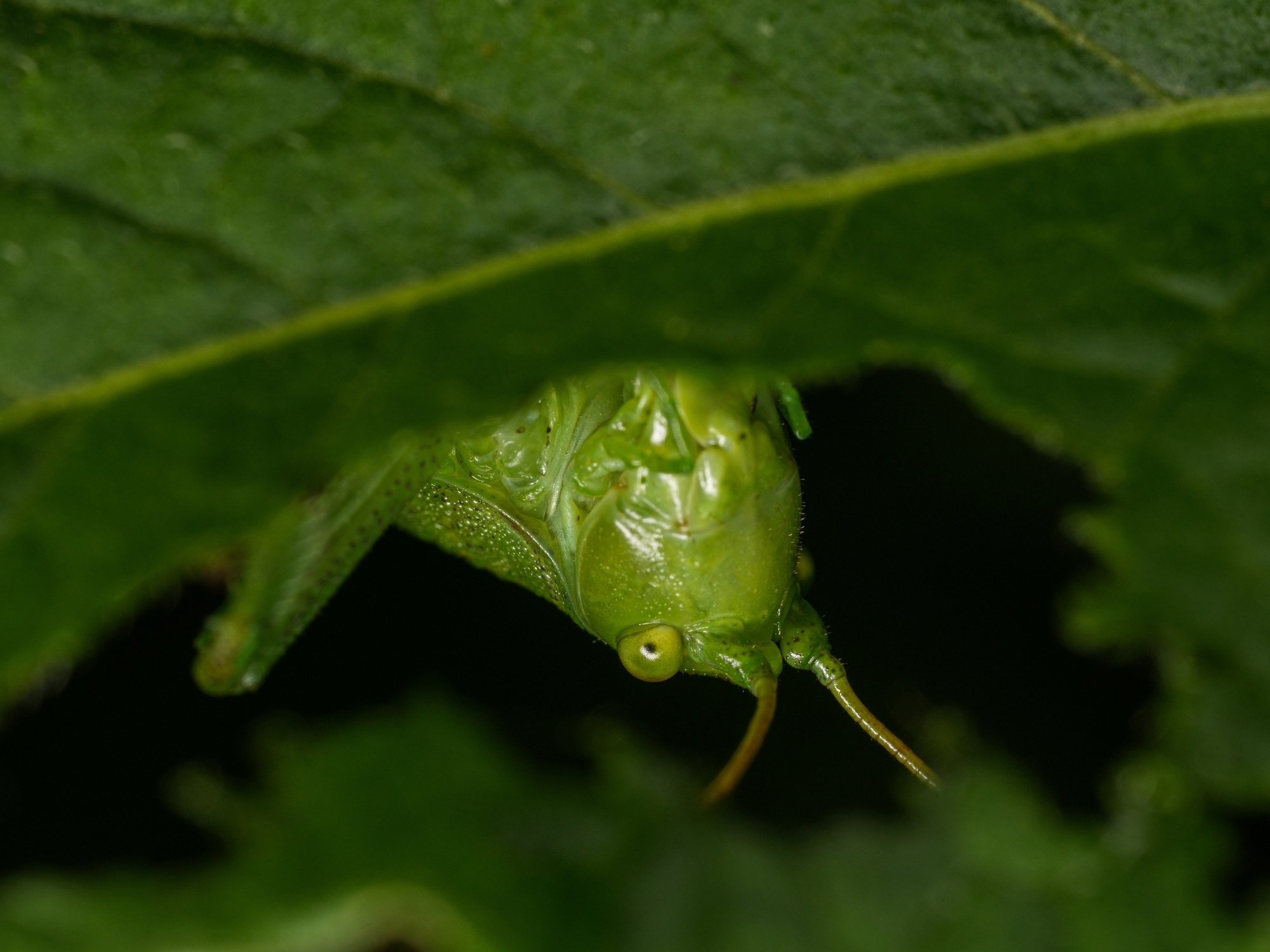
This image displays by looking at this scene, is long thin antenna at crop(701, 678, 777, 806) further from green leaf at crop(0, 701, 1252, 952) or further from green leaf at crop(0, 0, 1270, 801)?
green leaf at crop(0, 0, 1270, 801)

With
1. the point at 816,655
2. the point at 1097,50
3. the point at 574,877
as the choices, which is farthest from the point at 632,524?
the point at 574,877

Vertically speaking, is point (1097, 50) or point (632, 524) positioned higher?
point (1097, 50)

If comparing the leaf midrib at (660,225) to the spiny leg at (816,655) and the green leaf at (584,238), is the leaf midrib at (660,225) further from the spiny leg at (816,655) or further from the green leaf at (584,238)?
the spiny leg at (816,655)

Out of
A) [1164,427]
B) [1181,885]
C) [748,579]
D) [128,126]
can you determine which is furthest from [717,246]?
[748,579]

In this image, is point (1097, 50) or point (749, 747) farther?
point (749, 747)

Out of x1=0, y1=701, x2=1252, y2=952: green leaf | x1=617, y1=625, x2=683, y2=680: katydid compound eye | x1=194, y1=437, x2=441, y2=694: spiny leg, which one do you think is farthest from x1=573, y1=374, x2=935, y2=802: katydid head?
x1=0, y1=701, x2=1252, y2=952: green leaf

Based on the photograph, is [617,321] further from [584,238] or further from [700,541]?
[700,541]

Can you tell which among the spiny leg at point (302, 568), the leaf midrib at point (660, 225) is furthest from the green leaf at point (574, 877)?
the spiny leg at point (302, 568)
